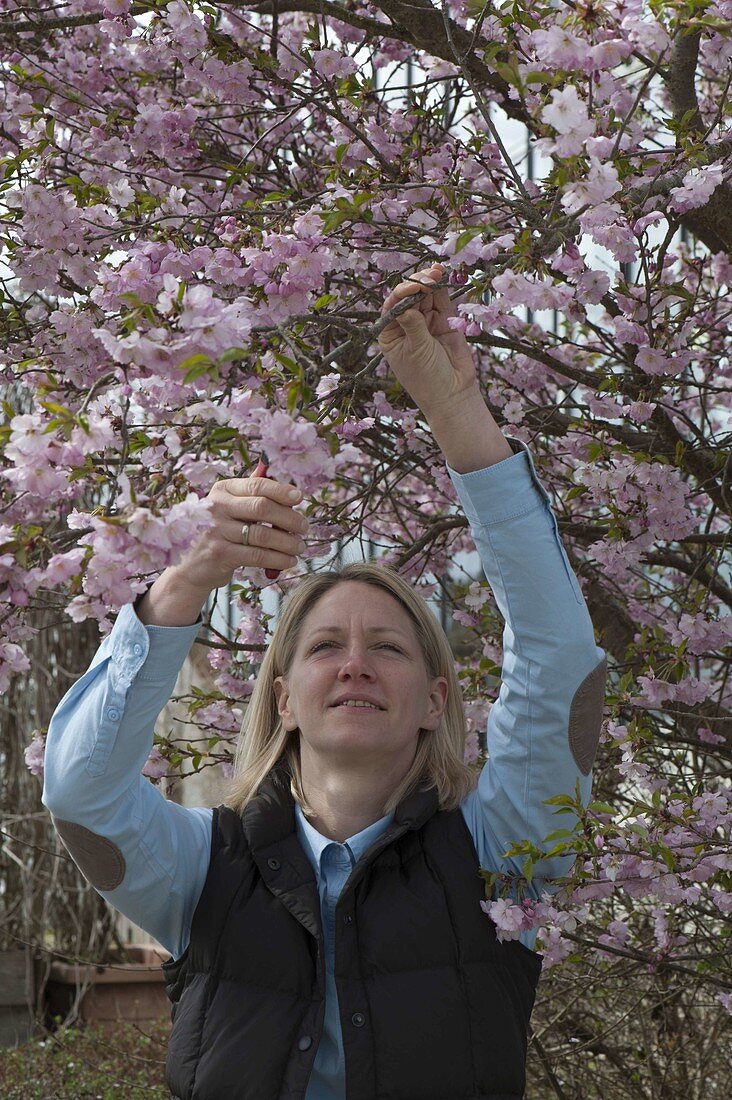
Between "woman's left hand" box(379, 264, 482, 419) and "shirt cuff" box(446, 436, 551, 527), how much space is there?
105 mm

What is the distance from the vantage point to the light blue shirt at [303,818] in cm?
175

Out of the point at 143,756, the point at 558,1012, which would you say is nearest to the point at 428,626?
the point at 143,756

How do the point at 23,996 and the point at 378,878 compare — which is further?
the point at 23,996

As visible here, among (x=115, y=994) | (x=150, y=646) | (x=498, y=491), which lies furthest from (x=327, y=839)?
(x=115, y=994)

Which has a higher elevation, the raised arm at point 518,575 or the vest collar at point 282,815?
the raised arm at point 518,575

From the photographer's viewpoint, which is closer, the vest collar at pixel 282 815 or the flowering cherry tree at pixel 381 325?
the flowering cherry tree at pixel 381 325

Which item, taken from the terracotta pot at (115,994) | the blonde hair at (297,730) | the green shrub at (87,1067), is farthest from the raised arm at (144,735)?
the terracotta pot at (115,994)

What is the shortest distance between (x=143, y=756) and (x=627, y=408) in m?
1.65

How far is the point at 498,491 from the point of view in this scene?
1842 mm

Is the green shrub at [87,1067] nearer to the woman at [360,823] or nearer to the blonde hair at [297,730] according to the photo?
the blonde hair at [297,730]

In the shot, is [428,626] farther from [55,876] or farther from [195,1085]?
[55,876]

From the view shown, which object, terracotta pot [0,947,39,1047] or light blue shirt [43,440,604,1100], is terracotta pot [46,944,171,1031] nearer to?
terracotta pot [0,947,39,1047]

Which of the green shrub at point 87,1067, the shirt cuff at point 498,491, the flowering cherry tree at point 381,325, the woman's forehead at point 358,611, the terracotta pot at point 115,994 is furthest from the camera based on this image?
the terracotta pot at point 115,994

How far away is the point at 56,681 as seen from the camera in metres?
6.85
